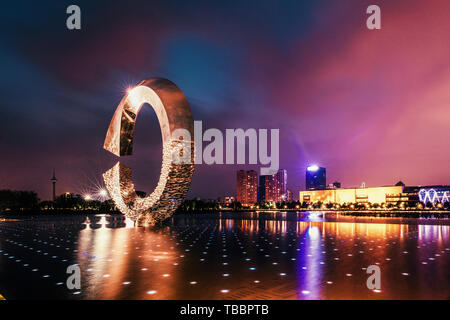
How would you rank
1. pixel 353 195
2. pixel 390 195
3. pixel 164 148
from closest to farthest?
pixel 164 148
pixel 390 195
pixel 353 195

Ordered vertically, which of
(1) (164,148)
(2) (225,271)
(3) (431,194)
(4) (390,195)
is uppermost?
(1) (164,148)

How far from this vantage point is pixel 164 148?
15.0m

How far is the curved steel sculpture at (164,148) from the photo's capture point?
14.8 m

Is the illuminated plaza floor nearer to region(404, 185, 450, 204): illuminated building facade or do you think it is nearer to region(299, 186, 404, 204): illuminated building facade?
region(404, 185, 450, 204): illuminated building facade

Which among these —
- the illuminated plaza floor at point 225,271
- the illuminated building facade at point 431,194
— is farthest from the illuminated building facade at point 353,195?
the illuminated plaza floor at point 225,271

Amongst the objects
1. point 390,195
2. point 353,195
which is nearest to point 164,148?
point 390,195

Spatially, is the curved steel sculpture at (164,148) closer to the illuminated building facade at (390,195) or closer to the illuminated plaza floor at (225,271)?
Result: the illuminated plaza floor at (225,271)

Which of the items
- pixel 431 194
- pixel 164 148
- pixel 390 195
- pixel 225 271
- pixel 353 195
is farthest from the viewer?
pixel 353 195

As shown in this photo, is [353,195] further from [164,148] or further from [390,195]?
[164,148]

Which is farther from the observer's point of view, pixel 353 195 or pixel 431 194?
pixel 353 195

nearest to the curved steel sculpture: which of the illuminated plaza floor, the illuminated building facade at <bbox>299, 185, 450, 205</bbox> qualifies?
the illuminated plaza floor

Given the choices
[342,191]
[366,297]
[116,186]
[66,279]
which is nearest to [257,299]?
[366,297]

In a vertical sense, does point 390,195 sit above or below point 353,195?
above
